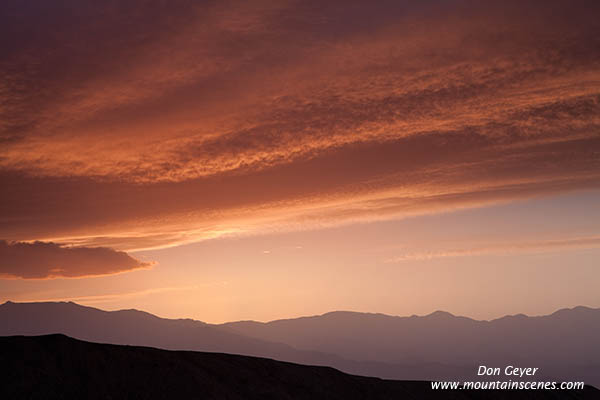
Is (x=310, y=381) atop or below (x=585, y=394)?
below

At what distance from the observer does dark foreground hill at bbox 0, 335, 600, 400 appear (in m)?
44.6

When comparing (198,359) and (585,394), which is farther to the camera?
(585,394)

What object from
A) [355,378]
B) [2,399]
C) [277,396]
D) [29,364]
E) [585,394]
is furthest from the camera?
[585,394]

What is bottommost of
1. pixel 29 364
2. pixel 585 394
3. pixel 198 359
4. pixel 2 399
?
pixel 2 399

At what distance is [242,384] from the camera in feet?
178

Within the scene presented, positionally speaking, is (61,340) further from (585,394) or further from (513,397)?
(585,394)

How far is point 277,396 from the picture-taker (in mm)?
53500

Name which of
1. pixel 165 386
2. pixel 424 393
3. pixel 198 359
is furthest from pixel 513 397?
pixel 165 386

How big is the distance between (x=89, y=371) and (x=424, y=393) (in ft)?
138

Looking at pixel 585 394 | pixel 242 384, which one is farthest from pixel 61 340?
pixel 585 394

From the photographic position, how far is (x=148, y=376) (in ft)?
162

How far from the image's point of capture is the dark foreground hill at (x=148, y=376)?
1755 inches

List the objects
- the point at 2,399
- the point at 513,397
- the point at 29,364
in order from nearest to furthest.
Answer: the point at 2,399
the point at 29,364
the point at 513,397

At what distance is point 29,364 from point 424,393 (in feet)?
155
